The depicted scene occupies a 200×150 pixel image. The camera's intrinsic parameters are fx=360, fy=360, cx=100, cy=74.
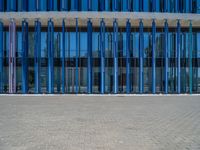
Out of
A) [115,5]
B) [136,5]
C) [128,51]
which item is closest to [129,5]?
[136,5]

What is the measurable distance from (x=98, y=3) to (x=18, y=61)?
849 cm

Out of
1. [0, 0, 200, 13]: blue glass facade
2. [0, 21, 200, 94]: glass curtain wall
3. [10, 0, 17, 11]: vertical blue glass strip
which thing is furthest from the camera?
[10, 0, 17, 11]: vertical blue glass strip

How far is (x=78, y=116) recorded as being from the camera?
13703mm

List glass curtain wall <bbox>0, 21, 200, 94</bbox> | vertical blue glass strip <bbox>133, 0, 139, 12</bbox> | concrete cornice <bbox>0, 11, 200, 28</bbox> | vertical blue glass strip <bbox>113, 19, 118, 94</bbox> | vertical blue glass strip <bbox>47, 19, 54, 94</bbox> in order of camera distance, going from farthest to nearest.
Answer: vertical blue glass strip <bbox>133, 0, 139, 12</bbox> → glass curtain wall <bbox>0, 21, 200, 94</bbox> → vertical blue glass strip <bbox>113, 19, 118, 94</bbox> → vertical blue glass strip <bbox>47, 19, 54, 94</bbox> → concrete cornice <bbox>0, 11, 200, 28</bbox>

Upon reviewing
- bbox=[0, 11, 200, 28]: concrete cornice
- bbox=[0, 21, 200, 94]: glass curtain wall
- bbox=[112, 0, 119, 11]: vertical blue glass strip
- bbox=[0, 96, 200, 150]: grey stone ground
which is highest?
bbox=[112, 0, 119, 11]: vertical blue glass strip

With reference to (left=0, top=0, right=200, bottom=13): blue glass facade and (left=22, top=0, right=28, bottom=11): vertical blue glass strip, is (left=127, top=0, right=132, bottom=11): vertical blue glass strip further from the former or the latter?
(left=22, top=0, right=28, bottom=11): vertical blue glass strip

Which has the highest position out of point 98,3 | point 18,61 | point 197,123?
point 98,3

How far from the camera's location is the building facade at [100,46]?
29.4m

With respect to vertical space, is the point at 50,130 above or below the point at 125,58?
below

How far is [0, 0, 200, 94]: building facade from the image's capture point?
29.4 m

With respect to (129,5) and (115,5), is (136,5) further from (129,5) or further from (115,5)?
(115,5)

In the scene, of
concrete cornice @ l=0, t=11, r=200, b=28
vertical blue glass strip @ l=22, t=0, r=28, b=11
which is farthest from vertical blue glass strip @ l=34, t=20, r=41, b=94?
vertical blue glass strip @ l=22, t=0, r=28, b=11

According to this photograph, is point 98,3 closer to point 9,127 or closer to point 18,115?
point 18,115

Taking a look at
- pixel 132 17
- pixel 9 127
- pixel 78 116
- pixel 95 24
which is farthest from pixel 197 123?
pixel 95 24
